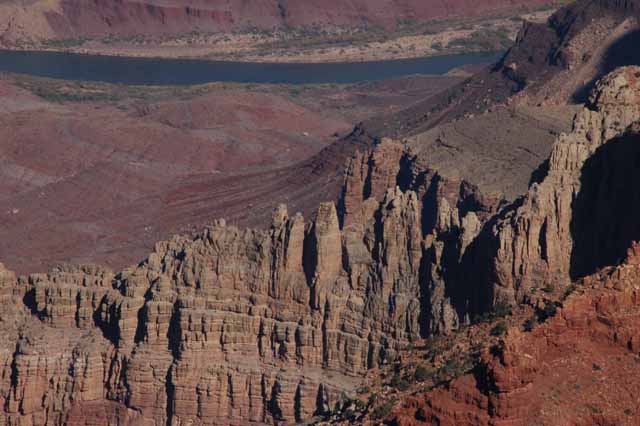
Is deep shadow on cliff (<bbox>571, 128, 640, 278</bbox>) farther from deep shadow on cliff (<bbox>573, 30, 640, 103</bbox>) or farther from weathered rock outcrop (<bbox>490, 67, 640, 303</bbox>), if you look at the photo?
deep shadow on cliff (<bbox>573, 30, 640, 103</bbox>)

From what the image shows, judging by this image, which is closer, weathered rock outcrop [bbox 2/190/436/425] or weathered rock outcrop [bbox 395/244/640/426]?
weathered rock outcrop [bbox 395/244/640/426]

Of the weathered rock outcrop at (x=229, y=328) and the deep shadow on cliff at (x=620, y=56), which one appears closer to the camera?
the weathered rock outcrop at (x=229, y=328)

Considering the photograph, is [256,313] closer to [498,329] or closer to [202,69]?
[498,329]

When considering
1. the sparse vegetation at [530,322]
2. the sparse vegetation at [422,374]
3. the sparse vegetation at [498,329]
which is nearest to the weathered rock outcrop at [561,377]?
the sparse vegetation at [530,322]

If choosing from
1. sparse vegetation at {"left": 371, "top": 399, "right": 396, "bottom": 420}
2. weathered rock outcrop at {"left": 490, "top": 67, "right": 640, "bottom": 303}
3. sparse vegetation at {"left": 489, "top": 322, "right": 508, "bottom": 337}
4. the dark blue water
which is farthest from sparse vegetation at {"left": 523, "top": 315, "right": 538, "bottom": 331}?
the dark blue water

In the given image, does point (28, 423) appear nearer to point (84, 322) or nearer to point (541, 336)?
point (84, 322)

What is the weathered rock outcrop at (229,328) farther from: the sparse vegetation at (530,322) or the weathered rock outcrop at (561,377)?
the weathered rock outcrop at (561,377)

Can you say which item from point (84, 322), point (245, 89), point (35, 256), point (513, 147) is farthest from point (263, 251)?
point (245, 89)
